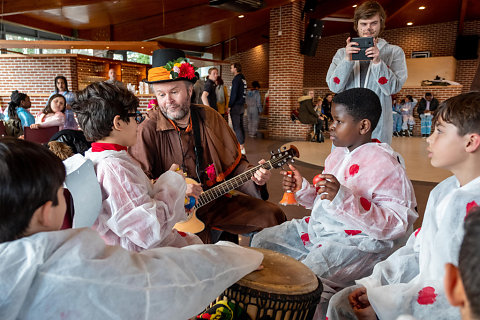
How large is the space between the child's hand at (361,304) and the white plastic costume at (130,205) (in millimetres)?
838

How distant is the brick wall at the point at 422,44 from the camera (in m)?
16.0

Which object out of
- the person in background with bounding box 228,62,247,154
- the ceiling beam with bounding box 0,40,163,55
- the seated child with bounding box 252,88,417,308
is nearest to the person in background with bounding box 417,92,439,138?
the person in background with bounding box 228,62,247,154

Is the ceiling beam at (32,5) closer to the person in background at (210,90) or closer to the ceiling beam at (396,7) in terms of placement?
the person in background at (210,90)

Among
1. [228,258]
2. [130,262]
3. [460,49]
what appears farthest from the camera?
[460,49]

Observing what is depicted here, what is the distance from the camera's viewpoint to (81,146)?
3.33 m

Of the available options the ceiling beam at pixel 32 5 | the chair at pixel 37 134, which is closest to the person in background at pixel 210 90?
the chair at pixel 37 134

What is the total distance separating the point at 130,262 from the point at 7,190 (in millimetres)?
342

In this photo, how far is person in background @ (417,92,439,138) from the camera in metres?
13.2

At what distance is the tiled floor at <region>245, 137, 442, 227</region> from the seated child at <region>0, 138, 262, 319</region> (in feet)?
10.7

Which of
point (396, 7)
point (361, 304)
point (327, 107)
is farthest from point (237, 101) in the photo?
point (396, 7)

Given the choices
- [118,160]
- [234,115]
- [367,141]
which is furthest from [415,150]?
[118,160]

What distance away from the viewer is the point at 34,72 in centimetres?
1102

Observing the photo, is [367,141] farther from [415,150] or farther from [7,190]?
[415,150]

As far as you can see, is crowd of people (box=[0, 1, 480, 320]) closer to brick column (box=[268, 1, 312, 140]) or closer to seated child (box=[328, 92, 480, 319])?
seated child (box=[328, 92, 480, 319])
